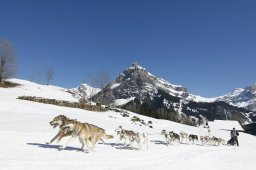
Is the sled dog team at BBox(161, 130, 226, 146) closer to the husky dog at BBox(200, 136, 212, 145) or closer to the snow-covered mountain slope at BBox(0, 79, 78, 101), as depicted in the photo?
the husky dog at BBox(200, 136, 212, 145)

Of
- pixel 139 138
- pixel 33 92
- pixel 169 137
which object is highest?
pixel 33 92

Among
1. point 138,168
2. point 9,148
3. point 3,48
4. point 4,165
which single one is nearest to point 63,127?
point 9,148

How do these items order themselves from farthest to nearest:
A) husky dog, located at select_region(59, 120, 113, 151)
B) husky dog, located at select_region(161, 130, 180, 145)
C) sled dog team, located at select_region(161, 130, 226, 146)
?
sled dog team, located at select_region(161, 130, 226, 146) → husky dog, located at select_region(161, 130, 180, 145) → husky dog, located at select_region(59, 120, 113, 151)

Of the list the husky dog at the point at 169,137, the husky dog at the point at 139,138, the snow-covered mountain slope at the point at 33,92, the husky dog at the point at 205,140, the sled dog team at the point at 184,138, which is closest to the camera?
the husky dog at the point at 139,138

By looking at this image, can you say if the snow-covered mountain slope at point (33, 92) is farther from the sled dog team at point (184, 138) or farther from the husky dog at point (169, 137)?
the husky dog at point (169, 137)

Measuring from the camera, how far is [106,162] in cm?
1179

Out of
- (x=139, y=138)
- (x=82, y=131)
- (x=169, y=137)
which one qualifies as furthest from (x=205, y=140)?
(x=82, y=131)

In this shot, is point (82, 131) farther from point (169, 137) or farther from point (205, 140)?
point (205, 140)

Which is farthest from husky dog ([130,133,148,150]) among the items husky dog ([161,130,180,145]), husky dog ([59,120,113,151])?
husky dog ([161,130,180,145])

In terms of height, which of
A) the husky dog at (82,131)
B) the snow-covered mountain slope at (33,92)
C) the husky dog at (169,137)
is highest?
the snow-covered mountain slope at (33,92)

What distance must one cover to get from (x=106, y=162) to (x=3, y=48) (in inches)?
3294

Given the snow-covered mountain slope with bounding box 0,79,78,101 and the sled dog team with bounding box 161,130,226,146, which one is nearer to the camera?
the sled dog team with bounding box 161,130,226,146

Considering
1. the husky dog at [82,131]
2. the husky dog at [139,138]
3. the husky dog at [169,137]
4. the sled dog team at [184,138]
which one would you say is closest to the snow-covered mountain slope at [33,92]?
the sled dog team at [184,138]

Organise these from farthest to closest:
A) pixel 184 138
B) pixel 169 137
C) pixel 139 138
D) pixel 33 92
Answer: pixel 33 92
pixel 184 138
pixel 169 137
pixel 139 138
